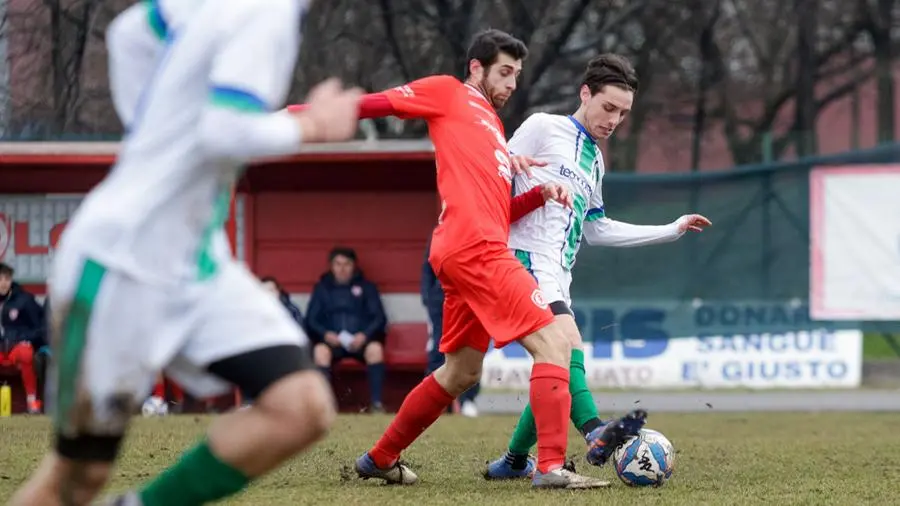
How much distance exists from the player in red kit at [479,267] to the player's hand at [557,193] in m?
0.13

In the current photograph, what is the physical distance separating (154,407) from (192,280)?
1009 centimetres

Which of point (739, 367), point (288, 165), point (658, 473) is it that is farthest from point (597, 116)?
point (739, 367)

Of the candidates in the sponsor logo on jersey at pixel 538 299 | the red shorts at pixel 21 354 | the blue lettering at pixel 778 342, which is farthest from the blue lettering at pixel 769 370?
the sponsor logo on jersey at pixel 538 299

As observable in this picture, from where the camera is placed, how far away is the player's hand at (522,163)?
6.52 metres

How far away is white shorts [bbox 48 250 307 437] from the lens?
361 cm

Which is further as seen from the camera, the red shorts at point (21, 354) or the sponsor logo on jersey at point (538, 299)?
the red shorts at point (21, 354)

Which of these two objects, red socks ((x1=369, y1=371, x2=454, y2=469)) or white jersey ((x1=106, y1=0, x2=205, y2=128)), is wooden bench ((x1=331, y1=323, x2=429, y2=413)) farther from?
white jersey ((x1=106, y1=0, x2=205, y2=128))

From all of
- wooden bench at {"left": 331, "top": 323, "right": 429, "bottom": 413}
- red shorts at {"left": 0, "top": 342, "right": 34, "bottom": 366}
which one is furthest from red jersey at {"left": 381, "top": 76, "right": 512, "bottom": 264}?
red shorts at {"left": 0, "top": 342, "right": 34, "bottom": 366}

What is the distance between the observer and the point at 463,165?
21.3ft

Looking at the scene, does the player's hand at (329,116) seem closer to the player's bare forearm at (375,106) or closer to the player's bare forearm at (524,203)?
the player's bare forearm at (375,106)

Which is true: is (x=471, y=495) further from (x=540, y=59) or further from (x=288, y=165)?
(x=540, y=59)

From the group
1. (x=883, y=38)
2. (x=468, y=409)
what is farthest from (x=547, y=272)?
(x=883, y=38)

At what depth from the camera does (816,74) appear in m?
22.1

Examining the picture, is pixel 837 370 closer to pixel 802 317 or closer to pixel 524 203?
pixel 802 317
